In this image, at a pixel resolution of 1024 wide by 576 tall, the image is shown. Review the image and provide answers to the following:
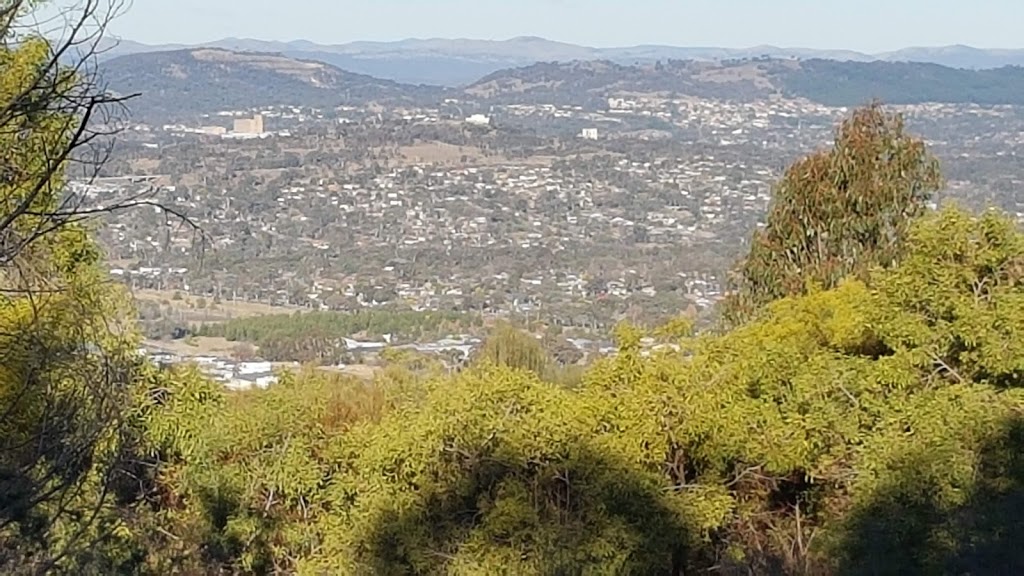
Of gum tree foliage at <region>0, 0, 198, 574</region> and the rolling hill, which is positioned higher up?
gum tree foliage at <region>0, 0, 198, 574</region>

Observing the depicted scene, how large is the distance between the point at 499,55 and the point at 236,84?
10744 cm

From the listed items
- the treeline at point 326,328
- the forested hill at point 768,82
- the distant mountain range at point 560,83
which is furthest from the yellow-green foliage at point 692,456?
the forested hill at point 768,82

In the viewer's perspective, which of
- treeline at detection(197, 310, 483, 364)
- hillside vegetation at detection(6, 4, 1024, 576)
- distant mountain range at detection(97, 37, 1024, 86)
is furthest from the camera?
distant mountain range at detection(97, 37, 1024, 86)

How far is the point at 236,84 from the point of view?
6156cm

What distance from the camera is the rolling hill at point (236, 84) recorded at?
2100 inches

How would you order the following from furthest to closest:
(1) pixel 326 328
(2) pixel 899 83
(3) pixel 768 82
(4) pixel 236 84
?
(3) pixel 768 82 < (2) pixel 899 83 < (4) pixel 236 84 < (1) pixel 326 328

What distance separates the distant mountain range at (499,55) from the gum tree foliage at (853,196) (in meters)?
103

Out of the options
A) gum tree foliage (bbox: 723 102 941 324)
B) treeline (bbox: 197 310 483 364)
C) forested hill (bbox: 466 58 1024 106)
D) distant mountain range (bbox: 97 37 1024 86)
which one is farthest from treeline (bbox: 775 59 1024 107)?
gum tree foliage (bbox: 723 102 941 324)

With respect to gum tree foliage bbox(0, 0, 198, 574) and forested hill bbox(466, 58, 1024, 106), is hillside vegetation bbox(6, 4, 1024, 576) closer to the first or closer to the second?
gum tree foliage bbox(0, 0, 198, 574)

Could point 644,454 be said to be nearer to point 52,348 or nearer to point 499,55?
point 52,348

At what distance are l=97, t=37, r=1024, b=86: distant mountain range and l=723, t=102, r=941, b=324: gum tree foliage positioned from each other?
103 meters

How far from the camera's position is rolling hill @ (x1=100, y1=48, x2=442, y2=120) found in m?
53.3

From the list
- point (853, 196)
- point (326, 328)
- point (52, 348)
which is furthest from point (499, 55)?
point (52, 348)

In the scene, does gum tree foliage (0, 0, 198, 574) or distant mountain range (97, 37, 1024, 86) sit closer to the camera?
gum tree foliage (0, 0, 198, 574)
